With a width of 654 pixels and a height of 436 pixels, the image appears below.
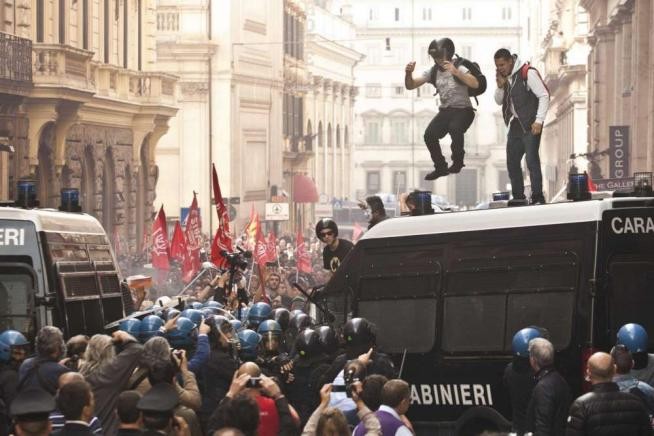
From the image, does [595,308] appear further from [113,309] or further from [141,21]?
[141,21]

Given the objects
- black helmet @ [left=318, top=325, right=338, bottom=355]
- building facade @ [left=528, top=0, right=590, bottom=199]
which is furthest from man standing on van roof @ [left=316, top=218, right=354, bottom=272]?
building facade @ [left=528, top=0, right=590, bottom=199]

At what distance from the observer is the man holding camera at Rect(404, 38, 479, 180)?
18312 millimetres

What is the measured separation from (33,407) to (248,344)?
4724mm

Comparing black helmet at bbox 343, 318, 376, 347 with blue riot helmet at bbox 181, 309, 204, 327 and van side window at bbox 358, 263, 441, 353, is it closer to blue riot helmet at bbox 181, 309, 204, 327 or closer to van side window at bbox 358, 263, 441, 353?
blue riot helmet at bbox 181, 309, 204, 327

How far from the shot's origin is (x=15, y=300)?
16.7 meters

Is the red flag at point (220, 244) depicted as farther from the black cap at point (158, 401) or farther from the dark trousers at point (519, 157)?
the black cap at point (158, 401)

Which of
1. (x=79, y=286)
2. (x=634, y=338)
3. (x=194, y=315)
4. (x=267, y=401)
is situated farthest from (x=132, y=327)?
(x=634, y=338)

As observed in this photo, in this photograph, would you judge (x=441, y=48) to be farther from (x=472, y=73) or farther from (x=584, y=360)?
(x=584, y=360)

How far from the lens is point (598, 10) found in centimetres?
5931

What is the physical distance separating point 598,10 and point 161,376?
48999 mm

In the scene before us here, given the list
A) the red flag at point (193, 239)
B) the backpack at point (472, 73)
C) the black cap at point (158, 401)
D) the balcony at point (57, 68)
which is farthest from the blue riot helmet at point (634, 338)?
the balcony at point (57, 68)

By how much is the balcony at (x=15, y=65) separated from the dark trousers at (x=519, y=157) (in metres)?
17.7

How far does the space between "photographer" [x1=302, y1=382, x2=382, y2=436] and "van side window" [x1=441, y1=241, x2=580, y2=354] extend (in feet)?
12.0

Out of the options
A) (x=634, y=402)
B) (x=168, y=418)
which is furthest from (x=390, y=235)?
(x=168, y=418)
